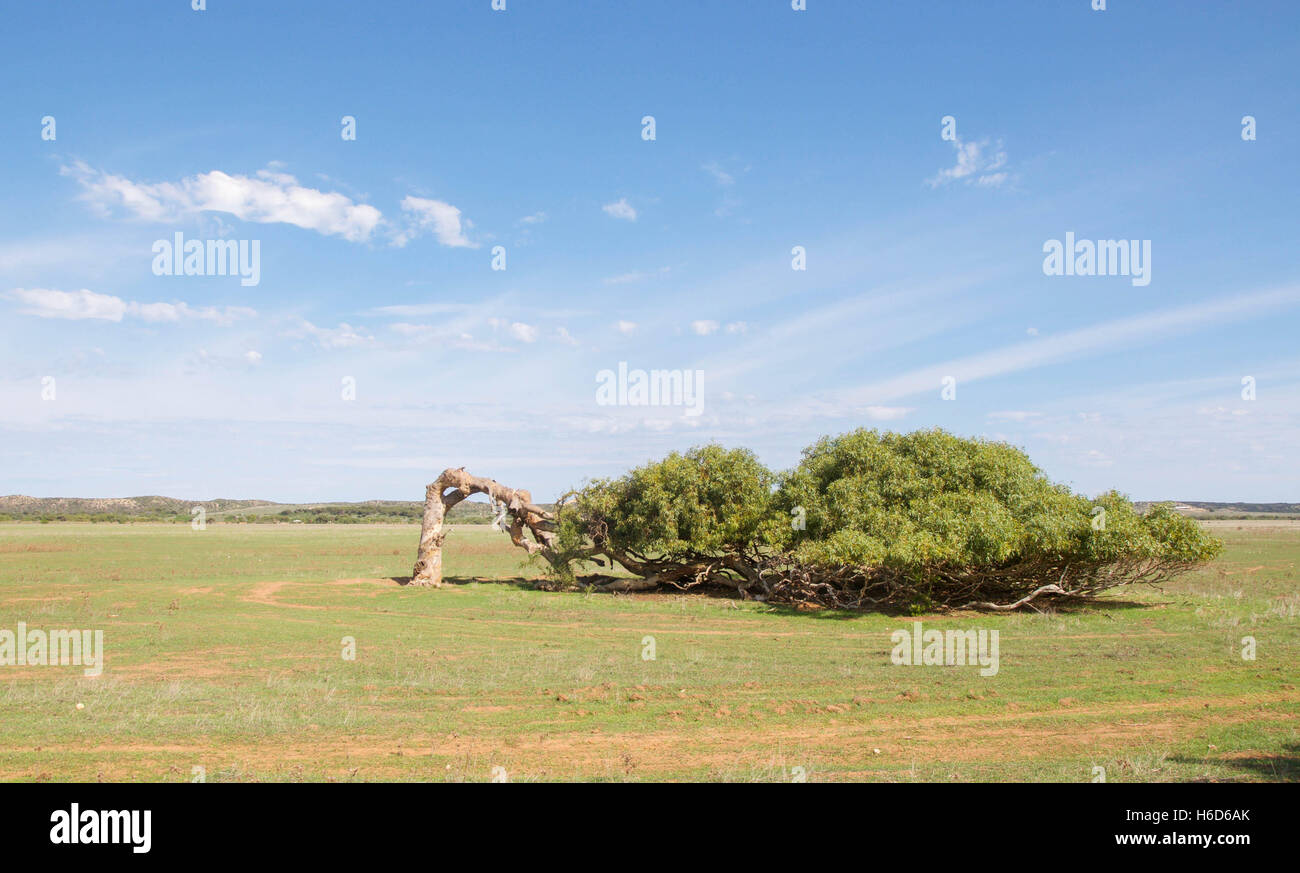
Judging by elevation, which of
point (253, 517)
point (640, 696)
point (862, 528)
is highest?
point (862, 528)

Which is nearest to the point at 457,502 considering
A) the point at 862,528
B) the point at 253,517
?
the point at 862,528

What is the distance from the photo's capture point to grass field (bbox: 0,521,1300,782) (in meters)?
9.68

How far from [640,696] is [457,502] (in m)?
25.6

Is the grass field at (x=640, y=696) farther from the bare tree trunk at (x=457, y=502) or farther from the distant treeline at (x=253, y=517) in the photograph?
the distant treeline at (x=253, y=517)

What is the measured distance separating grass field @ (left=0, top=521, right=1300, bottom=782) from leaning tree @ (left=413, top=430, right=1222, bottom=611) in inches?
70.5

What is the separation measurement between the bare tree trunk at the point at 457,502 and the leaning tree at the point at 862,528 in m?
0.07

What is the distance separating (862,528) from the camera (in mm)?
27188

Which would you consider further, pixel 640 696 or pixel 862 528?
pixel 862 528

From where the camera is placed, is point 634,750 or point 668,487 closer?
point 634,750

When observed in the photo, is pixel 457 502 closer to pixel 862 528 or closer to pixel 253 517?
pixel 862 528
